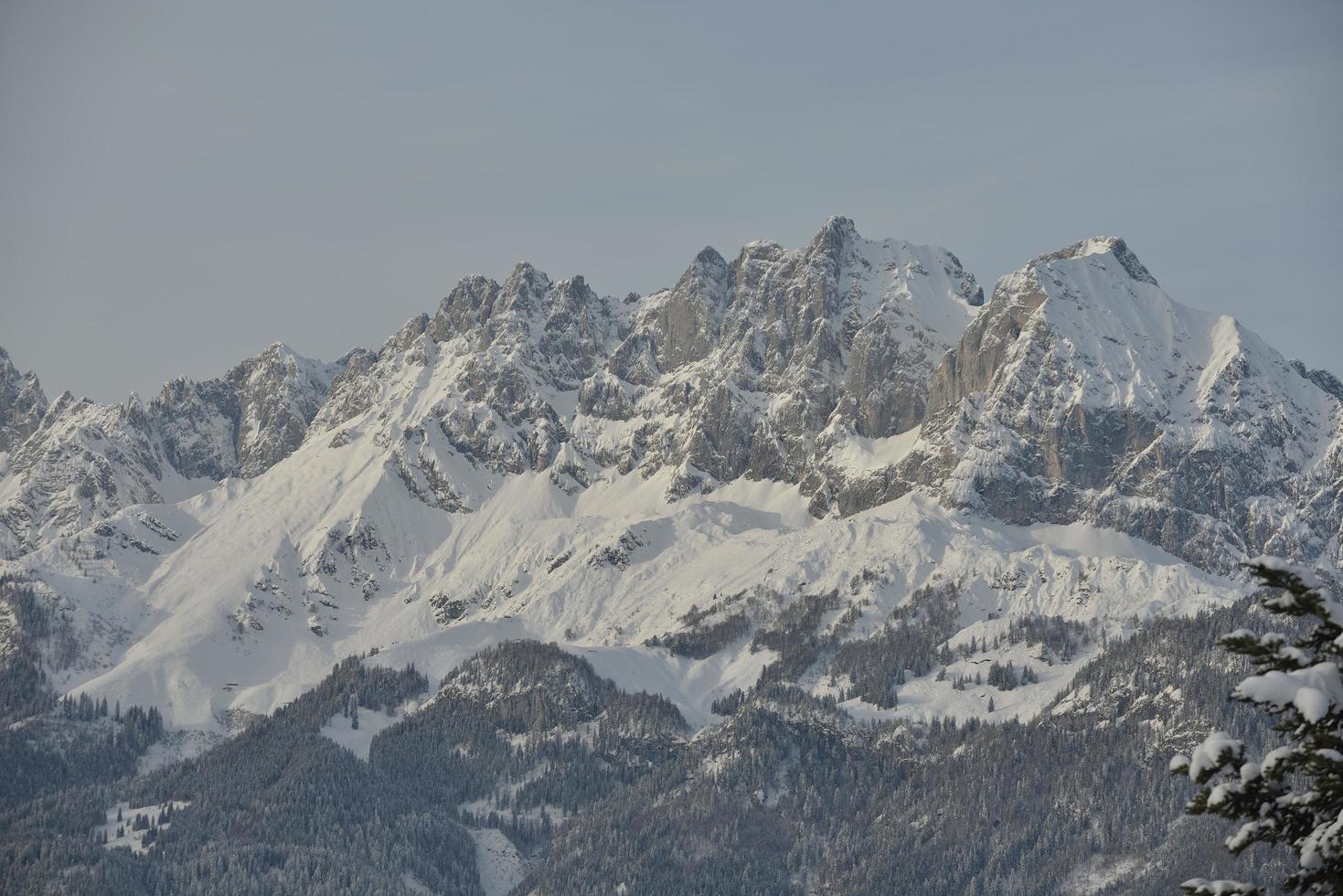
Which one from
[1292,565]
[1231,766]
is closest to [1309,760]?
[1231,766]

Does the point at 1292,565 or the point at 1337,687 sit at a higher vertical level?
the point at 1292,565

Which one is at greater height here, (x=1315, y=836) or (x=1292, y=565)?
(x=1292, y=565)

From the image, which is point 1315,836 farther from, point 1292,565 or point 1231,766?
point 1292,565

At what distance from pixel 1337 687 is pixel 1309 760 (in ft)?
3.73

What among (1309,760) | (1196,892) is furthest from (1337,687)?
(1196,892)

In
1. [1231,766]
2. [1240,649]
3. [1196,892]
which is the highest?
[1240,649]

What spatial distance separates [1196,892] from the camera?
27094 mm

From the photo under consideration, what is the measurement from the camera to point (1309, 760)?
27141mm

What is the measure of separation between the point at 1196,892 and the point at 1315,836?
215 centimetres

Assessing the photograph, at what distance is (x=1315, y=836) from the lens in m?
27.8

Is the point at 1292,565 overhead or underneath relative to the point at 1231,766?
overhead

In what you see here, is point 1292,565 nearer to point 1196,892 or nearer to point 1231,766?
point 1231,766

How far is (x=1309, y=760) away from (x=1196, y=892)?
2.46m

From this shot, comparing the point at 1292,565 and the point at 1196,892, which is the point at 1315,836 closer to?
the point at 1196,892
